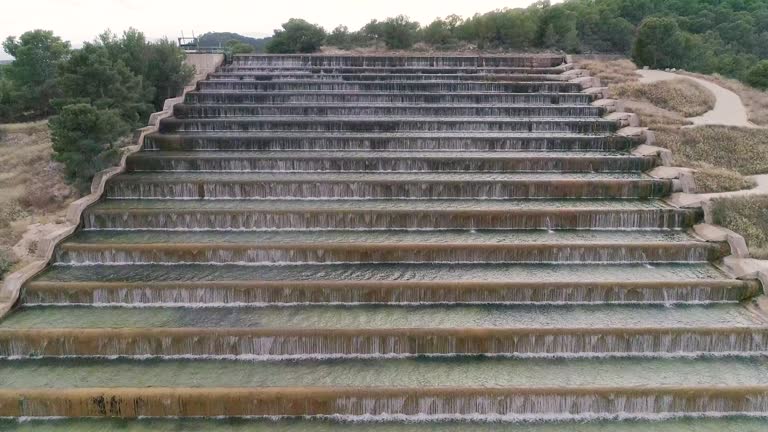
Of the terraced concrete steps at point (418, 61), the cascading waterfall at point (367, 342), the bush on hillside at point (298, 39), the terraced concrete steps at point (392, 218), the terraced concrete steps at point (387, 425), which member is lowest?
the terraced concrete steps at point (387, 425)

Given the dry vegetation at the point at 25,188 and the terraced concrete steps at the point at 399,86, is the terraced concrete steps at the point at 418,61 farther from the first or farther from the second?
the dry vegetation at the point at 25,188

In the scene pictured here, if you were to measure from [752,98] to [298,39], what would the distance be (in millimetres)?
23855

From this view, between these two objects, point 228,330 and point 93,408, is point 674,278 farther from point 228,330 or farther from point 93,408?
point 93,408

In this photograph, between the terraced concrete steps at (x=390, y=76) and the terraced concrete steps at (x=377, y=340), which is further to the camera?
the terraced concrete steps at (x=390, y=76)

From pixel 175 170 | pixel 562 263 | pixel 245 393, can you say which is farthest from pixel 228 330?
pixel 175 170

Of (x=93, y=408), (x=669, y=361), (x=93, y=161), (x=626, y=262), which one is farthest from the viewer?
(x=93, y=161)

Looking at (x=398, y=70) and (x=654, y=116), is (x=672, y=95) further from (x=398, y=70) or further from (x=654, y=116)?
(x=398, y=70)

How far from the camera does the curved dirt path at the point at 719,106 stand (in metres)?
19.9

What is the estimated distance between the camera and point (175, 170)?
51.3ft

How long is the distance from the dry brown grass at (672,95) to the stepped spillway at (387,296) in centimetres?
617

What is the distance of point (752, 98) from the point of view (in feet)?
73.7

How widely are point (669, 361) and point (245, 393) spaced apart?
6.95 m

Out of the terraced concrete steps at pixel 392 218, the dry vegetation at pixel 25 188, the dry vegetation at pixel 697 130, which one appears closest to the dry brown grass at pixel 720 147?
the dry vegetation at pixel 697 130

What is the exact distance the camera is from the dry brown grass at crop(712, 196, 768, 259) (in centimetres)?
1323
